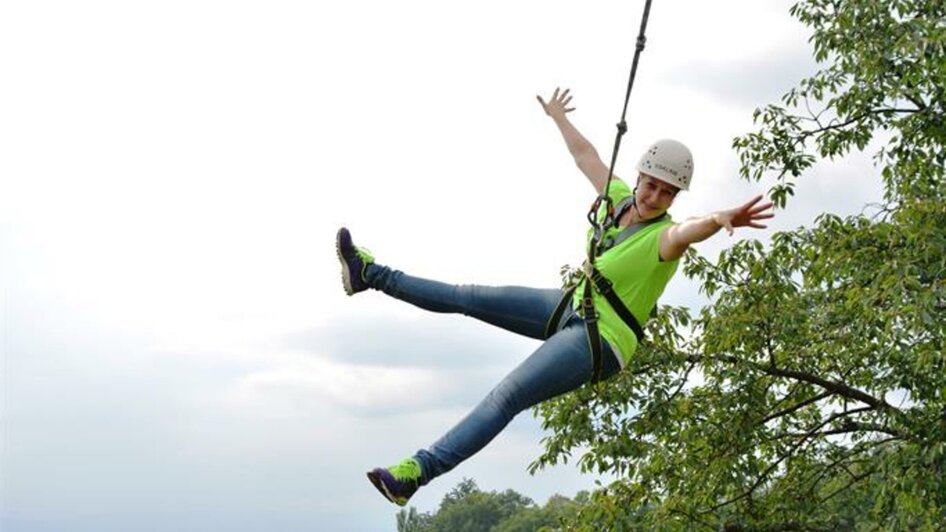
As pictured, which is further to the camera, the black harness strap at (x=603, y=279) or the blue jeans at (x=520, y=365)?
the black harness strap at (x=603, y=279)

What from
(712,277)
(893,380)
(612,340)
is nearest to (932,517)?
(893,380)

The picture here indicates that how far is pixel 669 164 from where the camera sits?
442 cm

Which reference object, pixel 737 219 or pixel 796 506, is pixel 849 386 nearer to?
pixel 796 506

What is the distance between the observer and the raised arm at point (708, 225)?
12.9 ft

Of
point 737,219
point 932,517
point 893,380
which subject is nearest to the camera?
point 737,219

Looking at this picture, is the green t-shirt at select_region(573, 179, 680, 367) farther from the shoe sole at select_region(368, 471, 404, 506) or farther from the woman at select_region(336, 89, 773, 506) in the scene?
the shoe sole at select_region(368, 471, 404, 506)

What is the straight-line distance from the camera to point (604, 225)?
15.0 ft

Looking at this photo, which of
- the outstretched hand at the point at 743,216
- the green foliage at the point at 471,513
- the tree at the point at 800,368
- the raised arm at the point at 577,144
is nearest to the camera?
the outstretched hand at the point at 743,216

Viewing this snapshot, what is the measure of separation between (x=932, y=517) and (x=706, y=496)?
1.75 metres

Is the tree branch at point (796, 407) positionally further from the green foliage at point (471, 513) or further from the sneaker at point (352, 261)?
the green foliage at point (471, 513)

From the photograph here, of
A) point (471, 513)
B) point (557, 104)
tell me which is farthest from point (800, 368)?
point (471, 513)

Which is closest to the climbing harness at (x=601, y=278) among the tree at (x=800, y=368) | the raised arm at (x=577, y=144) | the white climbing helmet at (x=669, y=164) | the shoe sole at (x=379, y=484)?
the white climbing helmet at (x=669, y=164)

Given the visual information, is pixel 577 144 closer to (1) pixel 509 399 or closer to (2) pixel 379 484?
(1) pixel 509 399

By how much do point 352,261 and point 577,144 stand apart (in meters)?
1.18
